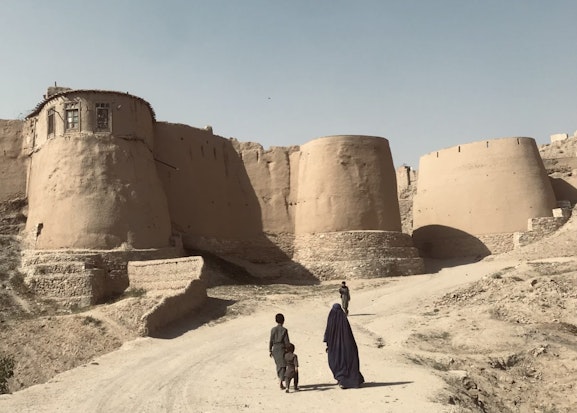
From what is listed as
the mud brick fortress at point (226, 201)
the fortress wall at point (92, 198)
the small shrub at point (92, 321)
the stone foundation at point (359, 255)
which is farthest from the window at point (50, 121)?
the stone foundation at point (359, 255)

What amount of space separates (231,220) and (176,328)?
13.4 meters

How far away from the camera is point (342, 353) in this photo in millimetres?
8750

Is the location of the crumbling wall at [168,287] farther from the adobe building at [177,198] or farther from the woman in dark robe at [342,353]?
the woman in dark robe at [342,353]

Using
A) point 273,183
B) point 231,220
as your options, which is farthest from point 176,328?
point 273,183

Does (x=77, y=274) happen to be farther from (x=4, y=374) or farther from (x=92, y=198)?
(x=4, y=374)

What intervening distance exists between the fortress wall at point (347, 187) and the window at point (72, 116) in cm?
1222

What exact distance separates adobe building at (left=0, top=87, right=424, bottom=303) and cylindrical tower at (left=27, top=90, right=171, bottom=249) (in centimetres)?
5

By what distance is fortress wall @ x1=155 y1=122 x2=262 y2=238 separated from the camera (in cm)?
2641

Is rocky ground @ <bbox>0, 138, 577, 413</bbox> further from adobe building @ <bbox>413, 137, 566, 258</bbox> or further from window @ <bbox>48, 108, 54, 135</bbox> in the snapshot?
adobe building @ <bbox>413, 137, 566, 258</bbox>

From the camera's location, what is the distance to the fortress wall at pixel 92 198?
70.5 ft

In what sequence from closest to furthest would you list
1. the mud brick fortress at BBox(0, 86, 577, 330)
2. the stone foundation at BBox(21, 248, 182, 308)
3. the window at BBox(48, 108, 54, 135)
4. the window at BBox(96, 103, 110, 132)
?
the stone foundation at BBox(21, 248, 182, 308)
the mud brick fortress at BBox(0, 86, 577, 330)
the window at BBox(96, 103, 110, 132)
the window at BBox(48, 108, 54, 135)

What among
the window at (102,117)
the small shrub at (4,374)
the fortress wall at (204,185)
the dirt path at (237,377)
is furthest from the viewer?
the fortress wall at (204,185)

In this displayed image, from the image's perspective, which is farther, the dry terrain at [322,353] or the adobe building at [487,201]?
the adobe building at [487,201]

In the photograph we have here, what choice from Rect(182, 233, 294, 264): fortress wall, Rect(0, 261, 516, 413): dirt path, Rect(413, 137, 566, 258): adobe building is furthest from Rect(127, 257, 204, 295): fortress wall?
Rect(413, 137, 566, 258): adobe building
